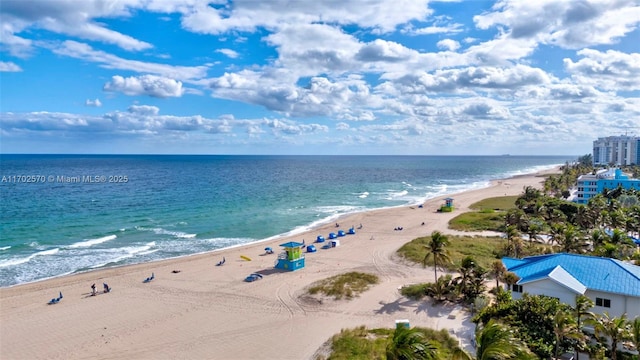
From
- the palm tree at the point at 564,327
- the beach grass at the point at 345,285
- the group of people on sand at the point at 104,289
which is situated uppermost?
the palm tree at the point at 564,327

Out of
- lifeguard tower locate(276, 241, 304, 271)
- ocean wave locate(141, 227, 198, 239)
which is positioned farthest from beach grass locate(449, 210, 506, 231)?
ocean wave locate(141, 227, 198, 239)

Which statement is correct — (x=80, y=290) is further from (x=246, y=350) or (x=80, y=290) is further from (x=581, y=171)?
(x=581, y=171)

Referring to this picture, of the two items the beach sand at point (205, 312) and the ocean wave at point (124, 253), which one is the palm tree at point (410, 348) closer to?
the beach sand at point (205, 312)

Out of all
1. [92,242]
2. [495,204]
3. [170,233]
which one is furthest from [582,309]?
[495,204]

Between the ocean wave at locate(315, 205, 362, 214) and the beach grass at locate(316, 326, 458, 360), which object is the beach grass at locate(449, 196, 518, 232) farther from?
the beach grass at locate(316, 326, 458, 360)

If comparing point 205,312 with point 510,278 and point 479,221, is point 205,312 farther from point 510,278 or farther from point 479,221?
point 479,221

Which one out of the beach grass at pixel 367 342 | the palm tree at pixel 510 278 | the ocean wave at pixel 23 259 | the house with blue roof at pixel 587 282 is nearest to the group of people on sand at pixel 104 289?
the ocean wave at pixel 23 259
